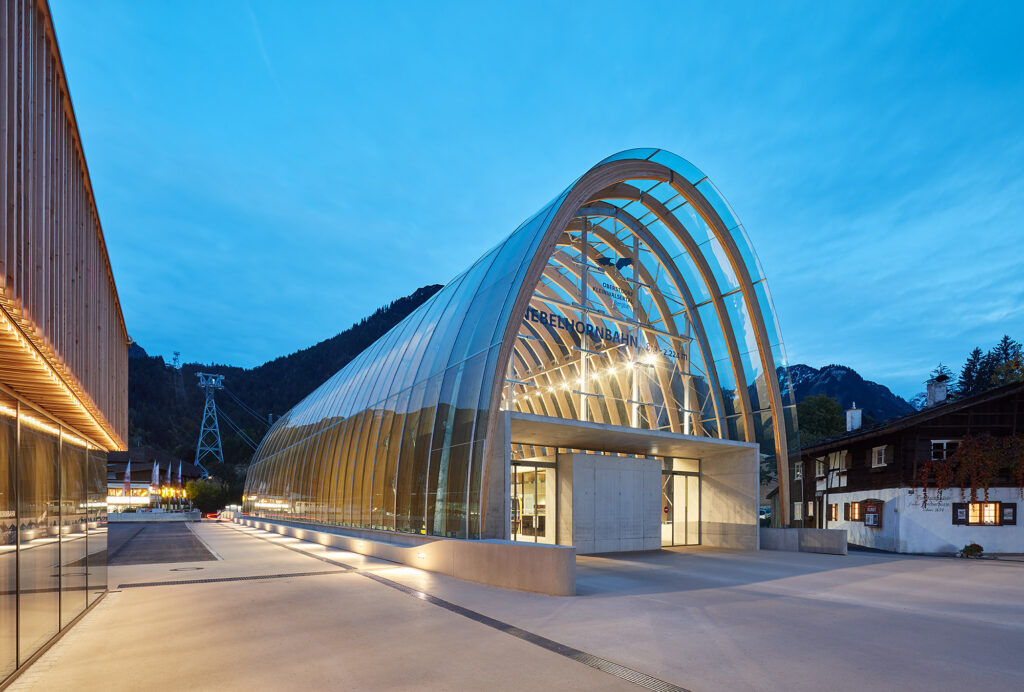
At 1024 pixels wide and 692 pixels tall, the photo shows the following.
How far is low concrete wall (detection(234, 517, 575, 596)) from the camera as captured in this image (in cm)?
1320

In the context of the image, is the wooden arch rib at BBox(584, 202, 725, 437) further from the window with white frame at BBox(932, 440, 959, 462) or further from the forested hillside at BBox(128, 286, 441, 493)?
the forested hillside at BBox(128, 286, 441, 493)

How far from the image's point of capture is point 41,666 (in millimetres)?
7938

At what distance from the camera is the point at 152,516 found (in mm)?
67312

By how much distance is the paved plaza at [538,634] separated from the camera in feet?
24.4

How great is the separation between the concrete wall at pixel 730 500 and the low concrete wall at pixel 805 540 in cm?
121

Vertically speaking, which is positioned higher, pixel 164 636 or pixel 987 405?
pixel 987 405

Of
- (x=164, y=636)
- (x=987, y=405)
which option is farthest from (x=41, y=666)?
(x=987, y=405)

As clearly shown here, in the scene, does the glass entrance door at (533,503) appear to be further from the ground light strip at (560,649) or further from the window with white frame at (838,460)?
the window with white frame at (838,460)

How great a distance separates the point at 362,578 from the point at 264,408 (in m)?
153

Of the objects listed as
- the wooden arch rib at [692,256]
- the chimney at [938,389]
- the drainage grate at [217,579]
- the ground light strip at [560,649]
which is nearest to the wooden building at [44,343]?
the drainage grate at [217,579]

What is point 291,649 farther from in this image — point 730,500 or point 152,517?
point 152,517

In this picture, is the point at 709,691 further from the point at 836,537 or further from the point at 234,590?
the point at 836,537

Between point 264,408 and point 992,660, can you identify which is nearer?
point 992,660

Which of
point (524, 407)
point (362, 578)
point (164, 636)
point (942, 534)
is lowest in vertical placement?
point (942, 534)
